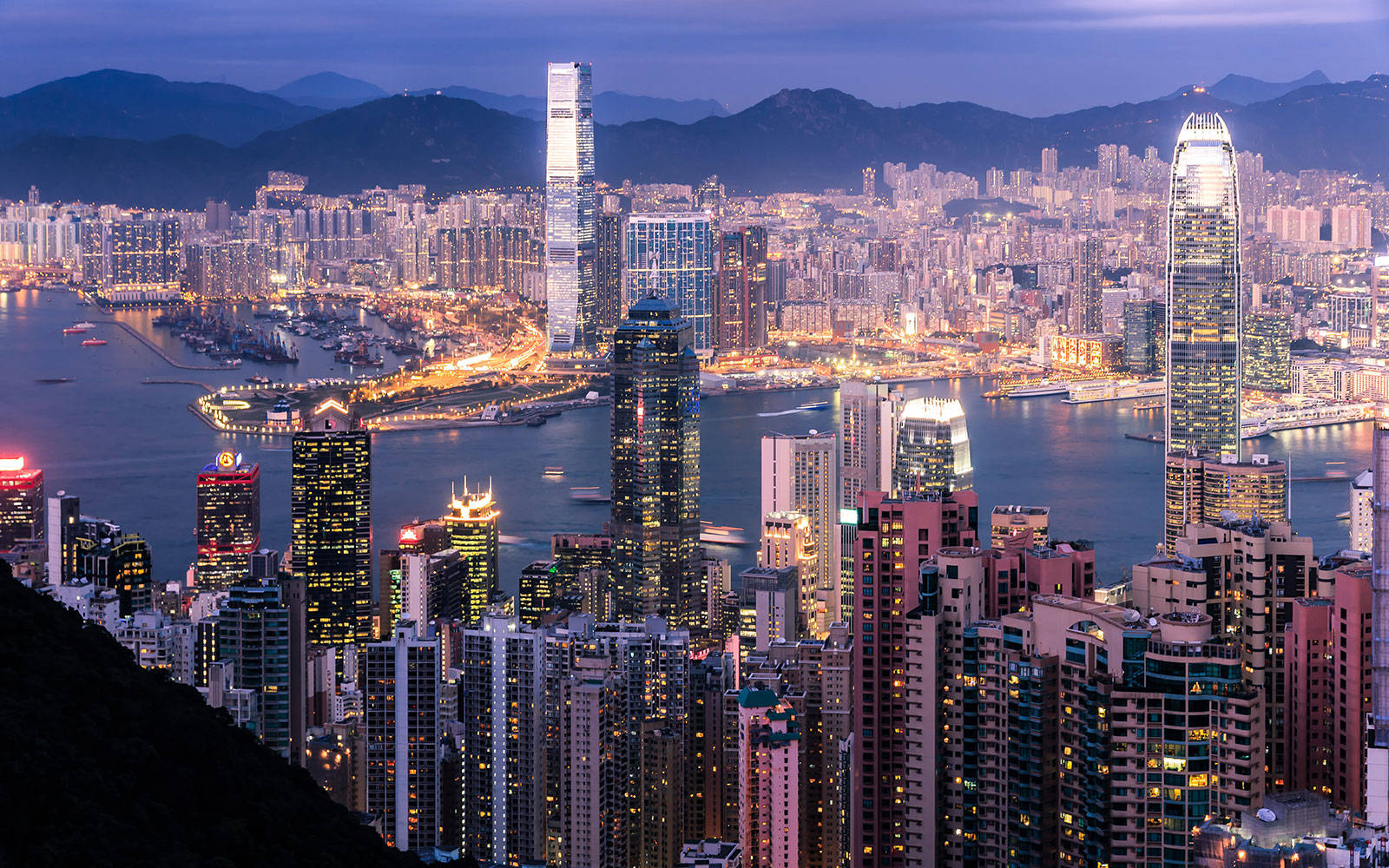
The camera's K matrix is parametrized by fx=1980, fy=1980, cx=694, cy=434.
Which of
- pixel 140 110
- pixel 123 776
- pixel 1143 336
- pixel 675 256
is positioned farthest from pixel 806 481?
pixel 140 110

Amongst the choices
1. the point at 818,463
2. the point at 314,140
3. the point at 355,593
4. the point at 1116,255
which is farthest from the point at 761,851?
the point at 314,140

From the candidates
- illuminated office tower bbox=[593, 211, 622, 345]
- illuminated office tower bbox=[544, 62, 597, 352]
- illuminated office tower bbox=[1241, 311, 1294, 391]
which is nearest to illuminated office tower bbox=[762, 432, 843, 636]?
illuminated office tower bbox=[1241, 311, 1294, 391]

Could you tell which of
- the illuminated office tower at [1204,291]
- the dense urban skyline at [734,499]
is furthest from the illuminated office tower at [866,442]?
the illuminated office tower at [1204,291]

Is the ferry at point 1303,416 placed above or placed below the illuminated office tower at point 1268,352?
below

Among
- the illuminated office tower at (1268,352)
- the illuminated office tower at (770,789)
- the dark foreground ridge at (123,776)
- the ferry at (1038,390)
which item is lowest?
the illuminated office tower at (770,789)

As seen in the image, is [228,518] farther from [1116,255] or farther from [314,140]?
[314,140]

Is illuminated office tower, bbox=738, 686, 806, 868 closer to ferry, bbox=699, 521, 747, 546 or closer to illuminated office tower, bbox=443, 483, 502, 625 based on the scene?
illuminated office tower, bbox=443, 483, 502, 625

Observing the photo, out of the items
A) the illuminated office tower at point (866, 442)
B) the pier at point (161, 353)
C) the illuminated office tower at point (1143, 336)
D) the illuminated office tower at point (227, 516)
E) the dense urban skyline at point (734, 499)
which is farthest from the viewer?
the pier at point (161, 353)

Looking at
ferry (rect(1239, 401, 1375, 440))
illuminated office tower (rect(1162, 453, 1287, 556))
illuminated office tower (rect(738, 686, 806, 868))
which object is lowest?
illuminated office tower (rect(738, 686, 806, 868))

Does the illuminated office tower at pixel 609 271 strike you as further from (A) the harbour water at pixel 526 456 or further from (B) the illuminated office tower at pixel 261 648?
(B) the illuminated office tower at pixel 261 648
